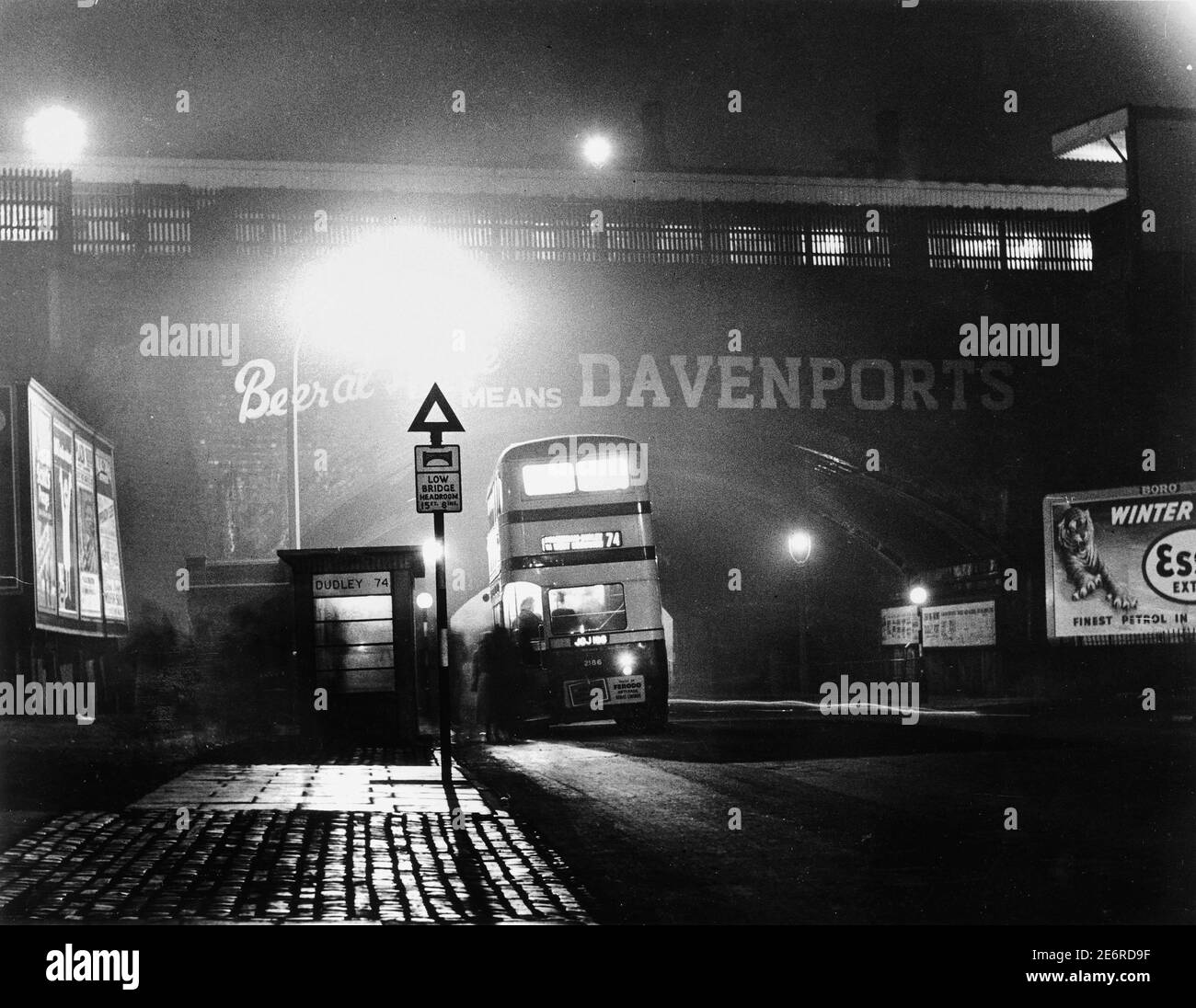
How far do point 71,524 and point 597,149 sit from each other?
21.6 ft

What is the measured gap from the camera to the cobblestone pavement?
22.1 feet

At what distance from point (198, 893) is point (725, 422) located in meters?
9.90

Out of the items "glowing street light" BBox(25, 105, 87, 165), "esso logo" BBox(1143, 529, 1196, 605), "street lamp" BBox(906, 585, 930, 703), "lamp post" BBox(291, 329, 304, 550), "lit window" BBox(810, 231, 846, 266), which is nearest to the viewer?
"glowing street light" BBox(25, 105, 87, 165)

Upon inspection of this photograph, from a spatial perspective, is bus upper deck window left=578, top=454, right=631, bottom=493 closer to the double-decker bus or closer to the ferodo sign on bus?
the double-decker bus

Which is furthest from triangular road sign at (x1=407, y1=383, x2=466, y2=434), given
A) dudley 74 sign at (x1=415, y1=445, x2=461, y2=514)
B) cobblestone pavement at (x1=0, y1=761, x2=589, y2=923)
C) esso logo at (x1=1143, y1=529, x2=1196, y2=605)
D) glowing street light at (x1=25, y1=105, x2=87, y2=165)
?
esso logo at (x1=1143, y1=529, x2=1196, y2=605)

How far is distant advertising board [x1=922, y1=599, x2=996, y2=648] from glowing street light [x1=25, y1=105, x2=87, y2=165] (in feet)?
41.1

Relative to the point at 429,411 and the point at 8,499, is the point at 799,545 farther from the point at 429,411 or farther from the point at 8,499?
the point at 8,499

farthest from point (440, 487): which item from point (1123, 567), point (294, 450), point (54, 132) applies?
point (1123, 567)

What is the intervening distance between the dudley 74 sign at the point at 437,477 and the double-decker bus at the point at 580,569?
14.0 feet

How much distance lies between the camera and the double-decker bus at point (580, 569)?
1537 centimetres

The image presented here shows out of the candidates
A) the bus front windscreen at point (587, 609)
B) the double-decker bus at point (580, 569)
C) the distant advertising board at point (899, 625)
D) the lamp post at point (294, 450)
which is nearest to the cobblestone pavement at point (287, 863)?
the lamp post at point (294, 450)

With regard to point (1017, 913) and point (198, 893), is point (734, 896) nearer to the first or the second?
point (1017, 913)

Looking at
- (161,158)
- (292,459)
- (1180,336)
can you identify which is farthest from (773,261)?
(161,158)

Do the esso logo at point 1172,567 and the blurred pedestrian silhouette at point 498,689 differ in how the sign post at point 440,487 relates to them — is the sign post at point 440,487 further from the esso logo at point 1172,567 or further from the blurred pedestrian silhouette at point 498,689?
the esso logo at point 1172,567
